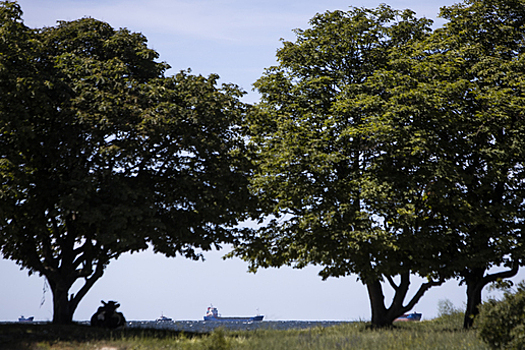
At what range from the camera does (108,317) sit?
26.6 meters

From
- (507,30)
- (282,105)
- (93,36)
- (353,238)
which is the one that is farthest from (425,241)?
(93,36)

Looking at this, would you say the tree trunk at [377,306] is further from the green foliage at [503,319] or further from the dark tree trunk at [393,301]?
the green foliage at [503,319]

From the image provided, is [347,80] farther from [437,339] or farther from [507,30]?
[437,339]

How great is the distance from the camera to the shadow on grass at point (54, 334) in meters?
21.2

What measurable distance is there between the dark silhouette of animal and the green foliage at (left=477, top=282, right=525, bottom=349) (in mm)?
17840

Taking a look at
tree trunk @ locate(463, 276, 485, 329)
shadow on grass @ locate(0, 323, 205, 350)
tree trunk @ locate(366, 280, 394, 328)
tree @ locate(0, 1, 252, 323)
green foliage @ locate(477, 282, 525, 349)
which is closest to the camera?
green foliage @ locate(477, 282, 525, 349)

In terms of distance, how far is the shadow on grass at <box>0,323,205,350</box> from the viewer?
21250mm

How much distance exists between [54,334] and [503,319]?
19.1 meters

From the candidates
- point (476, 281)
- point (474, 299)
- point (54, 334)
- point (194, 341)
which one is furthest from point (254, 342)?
point (476, 281)

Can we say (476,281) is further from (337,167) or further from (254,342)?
(254,342)

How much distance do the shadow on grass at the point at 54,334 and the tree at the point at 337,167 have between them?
7623 millimetres

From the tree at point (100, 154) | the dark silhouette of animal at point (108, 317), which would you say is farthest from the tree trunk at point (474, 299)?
the dark silhouette of animal at point (108, 317)

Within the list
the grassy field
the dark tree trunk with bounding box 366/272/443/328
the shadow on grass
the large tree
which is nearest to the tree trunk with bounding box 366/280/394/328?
the dark tree trunk with bounding box 366/272/443/328

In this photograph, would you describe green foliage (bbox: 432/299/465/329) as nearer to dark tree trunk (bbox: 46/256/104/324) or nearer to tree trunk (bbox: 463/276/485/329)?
tree trunk (bbox: 463/276/485/329)
